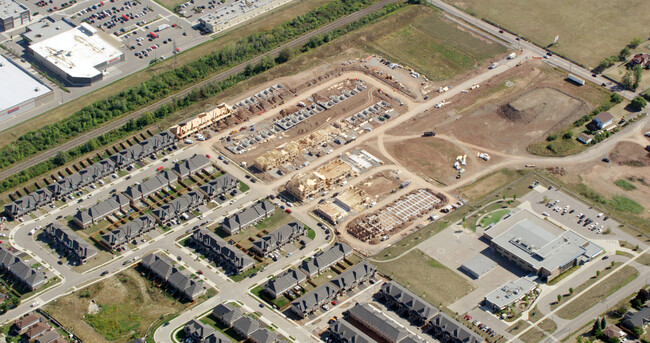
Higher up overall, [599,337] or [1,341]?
[599,337]

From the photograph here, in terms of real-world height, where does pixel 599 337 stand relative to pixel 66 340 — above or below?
above

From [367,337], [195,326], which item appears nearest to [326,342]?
[367,337]

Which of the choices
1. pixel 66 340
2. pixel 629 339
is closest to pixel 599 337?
pixel 629 339

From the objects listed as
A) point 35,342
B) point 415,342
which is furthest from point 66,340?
point 415,342

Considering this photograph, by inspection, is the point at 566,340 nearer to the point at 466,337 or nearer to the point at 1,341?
the point at 466,337

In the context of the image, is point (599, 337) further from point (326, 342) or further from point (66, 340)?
point (66, 340)

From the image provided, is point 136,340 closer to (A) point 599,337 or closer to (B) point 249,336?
(B) point 249,336

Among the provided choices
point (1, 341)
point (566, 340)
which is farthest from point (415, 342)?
point (1, 341)
